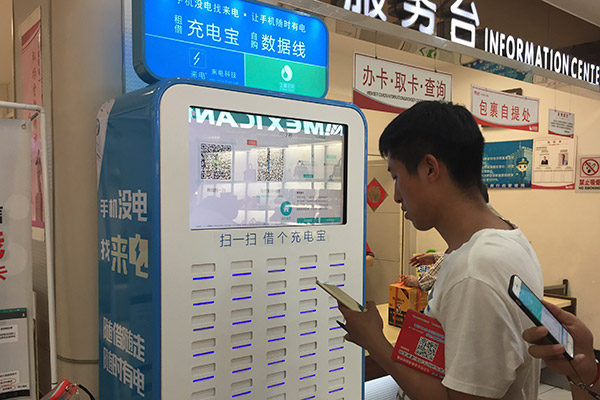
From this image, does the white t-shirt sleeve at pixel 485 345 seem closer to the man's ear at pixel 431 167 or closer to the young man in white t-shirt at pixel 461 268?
the young man in white t-shirt at pixel 461 268

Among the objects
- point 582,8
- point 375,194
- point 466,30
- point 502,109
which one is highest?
point 582,8

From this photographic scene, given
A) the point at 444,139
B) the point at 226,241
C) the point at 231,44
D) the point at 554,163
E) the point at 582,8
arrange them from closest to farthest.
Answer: the point at 444,139 → the point at 226,241 → the point at 231,44 → the point at 582,8 → the point at 554,163

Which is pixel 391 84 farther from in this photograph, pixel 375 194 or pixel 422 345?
pixel 375 194

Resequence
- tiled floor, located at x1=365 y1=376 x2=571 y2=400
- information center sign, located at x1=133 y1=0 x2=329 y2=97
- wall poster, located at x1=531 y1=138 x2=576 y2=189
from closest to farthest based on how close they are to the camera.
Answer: information center sign, located at x1=133 y1=0 x2=329 y2=97 → tiled floor, located at x1=365 y1=376 x2=571 y2=400 → wall poster, located at x1=531 y1=138 x2=576 y2=189

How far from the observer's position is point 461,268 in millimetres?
989

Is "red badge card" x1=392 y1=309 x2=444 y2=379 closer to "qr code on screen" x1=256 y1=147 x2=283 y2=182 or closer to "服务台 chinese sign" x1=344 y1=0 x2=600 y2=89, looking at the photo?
"qr code on screen" x1=256 y1=147 x2=283 y2=182

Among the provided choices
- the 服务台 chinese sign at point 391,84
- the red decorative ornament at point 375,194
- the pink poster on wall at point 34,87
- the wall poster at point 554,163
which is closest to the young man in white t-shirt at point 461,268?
the pink poster on wall at point 34,87

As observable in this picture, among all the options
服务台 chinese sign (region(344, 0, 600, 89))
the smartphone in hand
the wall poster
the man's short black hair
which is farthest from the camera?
the wall poster

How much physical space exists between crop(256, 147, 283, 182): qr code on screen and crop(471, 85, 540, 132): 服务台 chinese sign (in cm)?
232

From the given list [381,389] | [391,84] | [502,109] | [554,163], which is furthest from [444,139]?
[554,163]

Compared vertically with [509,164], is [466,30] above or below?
above

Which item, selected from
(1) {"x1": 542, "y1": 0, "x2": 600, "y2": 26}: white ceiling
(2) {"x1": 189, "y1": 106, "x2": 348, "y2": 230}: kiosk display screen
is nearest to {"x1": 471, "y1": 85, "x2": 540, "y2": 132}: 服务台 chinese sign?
(1) {"x1": 542, "y1": 0, "x2": 600, "y2": 26}: white ceiling

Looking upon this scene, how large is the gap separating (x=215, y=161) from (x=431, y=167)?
0.59m

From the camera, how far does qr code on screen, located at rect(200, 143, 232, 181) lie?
53.0 inches
